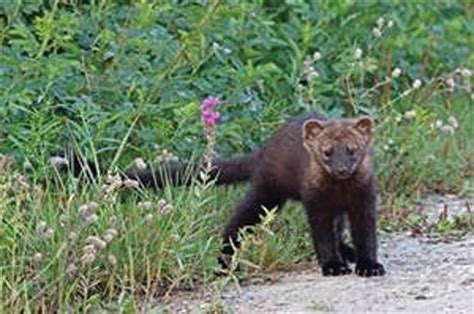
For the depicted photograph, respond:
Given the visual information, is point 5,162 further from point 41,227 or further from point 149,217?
point 149,217

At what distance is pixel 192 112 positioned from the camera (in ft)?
23.6

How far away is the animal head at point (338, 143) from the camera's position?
6609 mm

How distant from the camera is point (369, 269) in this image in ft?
21.2

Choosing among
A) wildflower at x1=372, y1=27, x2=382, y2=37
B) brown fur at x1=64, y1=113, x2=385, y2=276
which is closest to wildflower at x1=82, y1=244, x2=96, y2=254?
brown fur at x1=64, y1=113, x2=385, y2=276

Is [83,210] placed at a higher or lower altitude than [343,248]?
higher

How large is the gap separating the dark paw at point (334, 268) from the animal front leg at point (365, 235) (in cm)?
5

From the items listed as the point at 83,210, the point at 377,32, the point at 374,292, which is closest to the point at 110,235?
the point at 83,210

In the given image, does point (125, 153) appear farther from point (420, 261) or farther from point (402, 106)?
point (402, 106)

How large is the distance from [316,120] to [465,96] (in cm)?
338

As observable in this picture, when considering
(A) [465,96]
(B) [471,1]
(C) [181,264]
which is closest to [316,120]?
(C) [181,264]

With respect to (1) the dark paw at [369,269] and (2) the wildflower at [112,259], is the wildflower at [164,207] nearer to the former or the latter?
(2) the wildflower at [112,259]

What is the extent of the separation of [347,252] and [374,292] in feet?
3.07

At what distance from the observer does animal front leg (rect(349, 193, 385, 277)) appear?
649 cm

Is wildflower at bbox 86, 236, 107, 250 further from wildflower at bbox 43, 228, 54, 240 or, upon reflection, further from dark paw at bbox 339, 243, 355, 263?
dark paw at bbox 339, 243, 355, 263
